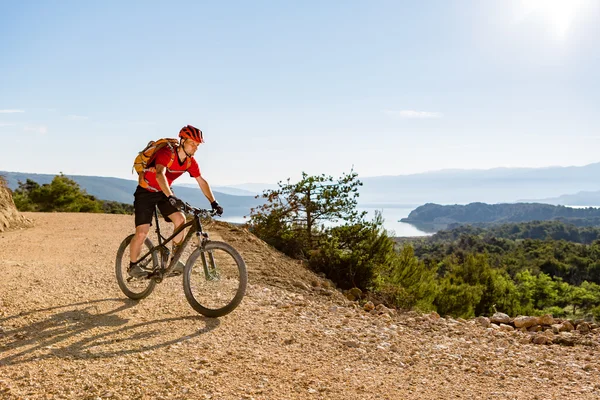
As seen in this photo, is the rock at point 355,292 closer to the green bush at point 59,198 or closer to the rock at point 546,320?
the rock at point 546,320

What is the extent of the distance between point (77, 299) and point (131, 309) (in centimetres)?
96

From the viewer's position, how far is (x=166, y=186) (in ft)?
17.8

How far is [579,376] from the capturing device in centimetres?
462

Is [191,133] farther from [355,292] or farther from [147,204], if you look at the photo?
[355,292]

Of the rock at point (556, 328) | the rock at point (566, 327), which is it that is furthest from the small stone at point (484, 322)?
the rock at point (566, 327)

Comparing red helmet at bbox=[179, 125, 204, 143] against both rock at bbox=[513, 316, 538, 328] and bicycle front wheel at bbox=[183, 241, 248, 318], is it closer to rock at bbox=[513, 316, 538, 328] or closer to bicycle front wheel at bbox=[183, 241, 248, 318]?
bicycle front wheel at bbox=[183, 241, 248, 318]

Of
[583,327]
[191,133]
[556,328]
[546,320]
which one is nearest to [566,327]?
[583,327]

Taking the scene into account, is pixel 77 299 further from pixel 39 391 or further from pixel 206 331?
pixel 39 391

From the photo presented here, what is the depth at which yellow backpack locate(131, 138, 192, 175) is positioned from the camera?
5.55m

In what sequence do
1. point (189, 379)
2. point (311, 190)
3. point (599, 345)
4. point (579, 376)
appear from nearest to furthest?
point (189, 379) → point (579, 376) → point (599, 345) → point (311, 190)

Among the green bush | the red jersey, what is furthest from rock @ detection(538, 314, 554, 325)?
the green bush

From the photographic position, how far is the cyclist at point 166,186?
214 inches

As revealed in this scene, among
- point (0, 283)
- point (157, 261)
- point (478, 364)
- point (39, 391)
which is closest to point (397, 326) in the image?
point (478, 364)

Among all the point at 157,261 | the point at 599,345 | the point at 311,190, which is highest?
the point at 311,190
